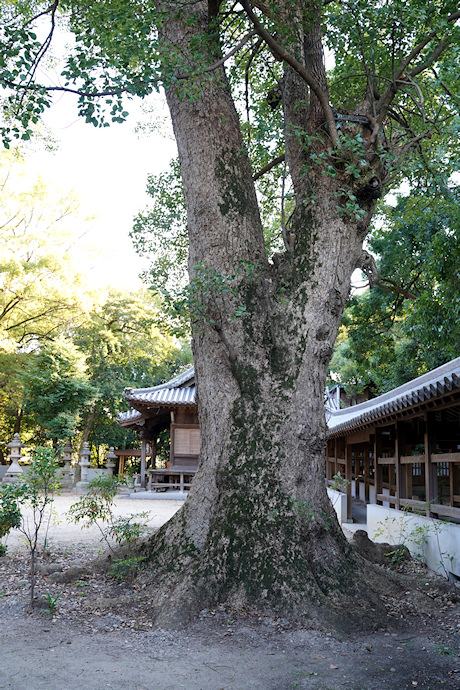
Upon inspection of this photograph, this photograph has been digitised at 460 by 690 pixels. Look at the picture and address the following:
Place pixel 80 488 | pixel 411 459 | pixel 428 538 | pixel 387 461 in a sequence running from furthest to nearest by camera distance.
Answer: pixel 80 488, pixel 387 461, pixel 411 459, pixel 428 538

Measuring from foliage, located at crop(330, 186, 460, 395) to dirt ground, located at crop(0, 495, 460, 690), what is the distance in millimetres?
4059

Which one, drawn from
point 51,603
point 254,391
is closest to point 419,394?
point 254,391

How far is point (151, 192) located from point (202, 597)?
268 inches

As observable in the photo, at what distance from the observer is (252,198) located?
570cm

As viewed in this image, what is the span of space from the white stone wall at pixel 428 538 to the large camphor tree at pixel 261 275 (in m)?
1.78

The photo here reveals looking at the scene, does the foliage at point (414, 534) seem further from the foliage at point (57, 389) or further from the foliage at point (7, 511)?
the foliage at point (57, 389)

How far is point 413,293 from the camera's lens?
37.0ft

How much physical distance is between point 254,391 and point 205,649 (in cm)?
215

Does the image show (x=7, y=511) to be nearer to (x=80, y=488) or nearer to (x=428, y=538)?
(x=428, y=538)

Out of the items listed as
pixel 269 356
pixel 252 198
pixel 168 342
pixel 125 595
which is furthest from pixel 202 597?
pixel 168 342

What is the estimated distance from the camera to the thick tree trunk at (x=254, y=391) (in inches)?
180

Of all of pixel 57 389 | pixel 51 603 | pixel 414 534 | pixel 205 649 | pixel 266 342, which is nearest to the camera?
pixel 205 649

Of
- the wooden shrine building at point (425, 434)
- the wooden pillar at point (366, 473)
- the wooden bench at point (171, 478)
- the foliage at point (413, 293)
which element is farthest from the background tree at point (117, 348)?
the wooden shrine building at point (425, 434)

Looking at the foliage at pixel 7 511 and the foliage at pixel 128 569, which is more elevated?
the foliage at pixel 7 511
